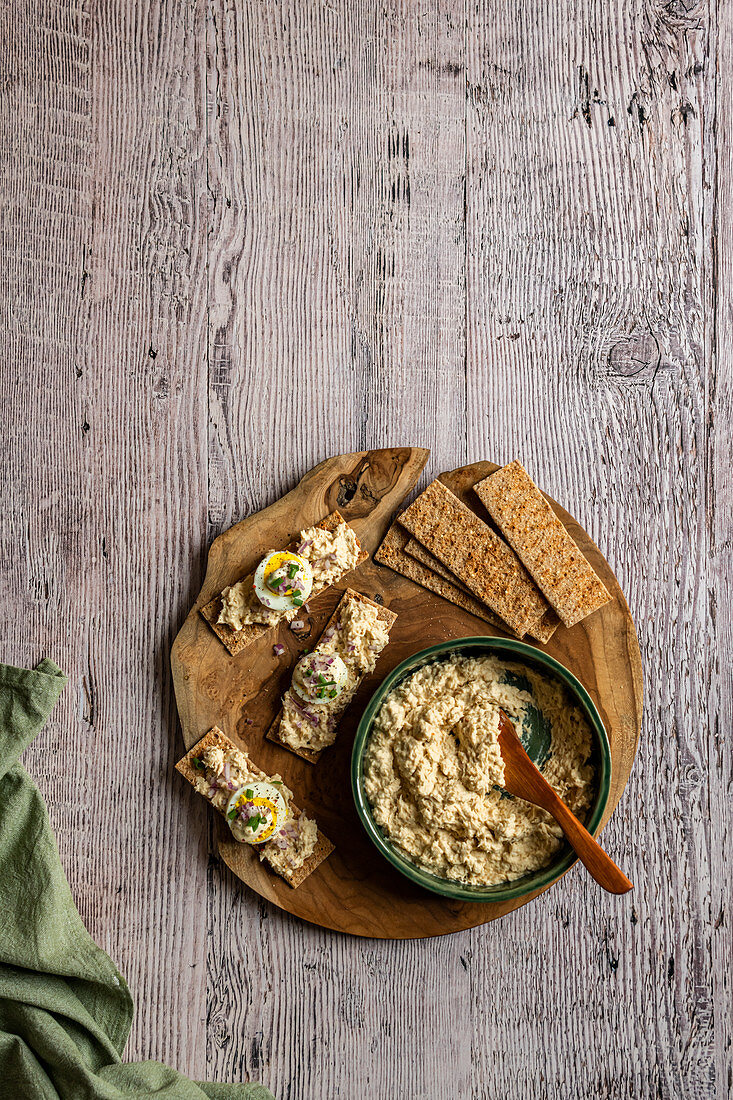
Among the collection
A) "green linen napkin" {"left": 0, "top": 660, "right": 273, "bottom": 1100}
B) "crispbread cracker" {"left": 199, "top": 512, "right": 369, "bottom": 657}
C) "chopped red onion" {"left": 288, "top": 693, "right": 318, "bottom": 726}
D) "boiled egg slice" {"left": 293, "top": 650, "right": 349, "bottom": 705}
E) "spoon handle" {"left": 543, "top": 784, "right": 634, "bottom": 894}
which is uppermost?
"crispbread cracker" {"left": 199, "top": 512, "right": 369, "bottom": 657}

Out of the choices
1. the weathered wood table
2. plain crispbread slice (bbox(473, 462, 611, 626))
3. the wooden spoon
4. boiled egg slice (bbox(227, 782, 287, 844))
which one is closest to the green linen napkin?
the weathered wood table

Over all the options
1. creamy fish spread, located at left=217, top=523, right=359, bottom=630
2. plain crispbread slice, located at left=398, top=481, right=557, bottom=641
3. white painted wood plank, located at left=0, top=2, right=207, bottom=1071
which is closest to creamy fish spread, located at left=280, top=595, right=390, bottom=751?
creamy fish spread, located at left=217, top=523, right=359, bottom=630

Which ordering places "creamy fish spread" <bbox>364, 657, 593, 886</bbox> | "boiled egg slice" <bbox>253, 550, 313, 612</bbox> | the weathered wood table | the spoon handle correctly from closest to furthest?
the spoon handle → "creamy fish spread" <bbox>364, 657, 593, 886</bbox> → "boiled egg slice" <bbox>253, 550, 313, 612</bbox> → the weathered wood table

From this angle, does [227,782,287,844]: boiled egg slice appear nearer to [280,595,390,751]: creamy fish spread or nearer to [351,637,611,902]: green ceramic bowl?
[280,595,390,751]: creamy fish spread

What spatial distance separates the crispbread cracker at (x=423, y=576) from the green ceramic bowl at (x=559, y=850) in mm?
173

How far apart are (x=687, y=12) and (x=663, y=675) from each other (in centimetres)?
200

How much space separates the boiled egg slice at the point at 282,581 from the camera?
7.04 feet

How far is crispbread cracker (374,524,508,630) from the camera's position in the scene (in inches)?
88.4

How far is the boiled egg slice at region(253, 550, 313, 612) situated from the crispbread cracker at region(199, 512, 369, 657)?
0.05 metres

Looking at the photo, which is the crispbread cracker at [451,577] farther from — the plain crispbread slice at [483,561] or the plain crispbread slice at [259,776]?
the plain crispbread slice at [259,776]

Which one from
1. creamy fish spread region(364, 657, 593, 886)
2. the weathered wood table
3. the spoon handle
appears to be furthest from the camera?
the weathered wood table

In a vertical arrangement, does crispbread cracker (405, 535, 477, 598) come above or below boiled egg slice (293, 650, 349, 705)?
above

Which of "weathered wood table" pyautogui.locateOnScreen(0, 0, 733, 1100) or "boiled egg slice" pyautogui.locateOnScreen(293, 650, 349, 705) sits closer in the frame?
"boiled egg slice" pyautogui.locateOnScreen(293, 650, 349, 705)

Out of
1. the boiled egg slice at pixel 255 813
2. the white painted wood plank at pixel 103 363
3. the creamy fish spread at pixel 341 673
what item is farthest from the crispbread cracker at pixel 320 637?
the white painted wood plank at pixel 103 363
